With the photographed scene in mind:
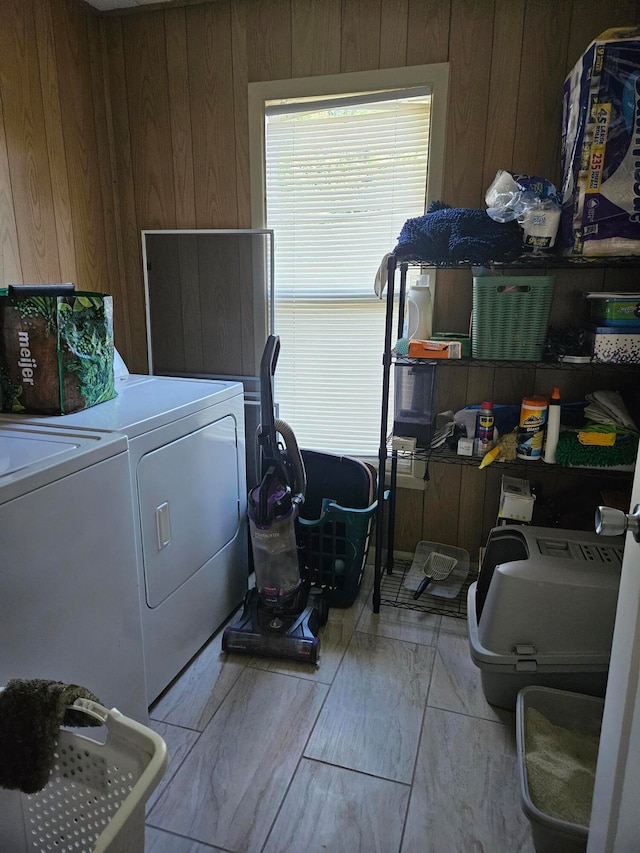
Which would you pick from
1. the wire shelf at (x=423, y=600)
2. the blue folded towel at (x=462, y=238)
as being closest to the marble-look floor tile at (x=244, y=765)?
the wire shelf at (x=423, y=600)

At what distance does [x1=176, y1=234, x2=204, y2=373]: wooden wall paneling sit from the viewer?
2414 millimetres

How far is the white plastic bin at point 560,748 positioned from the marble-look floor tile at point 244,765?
61cm

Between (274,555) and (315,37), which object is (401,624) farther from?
(315,37)

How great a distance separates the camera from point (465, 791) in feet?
4.67

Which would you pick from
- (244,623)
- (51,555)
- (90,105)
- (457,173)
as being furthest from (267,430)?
(90,105)

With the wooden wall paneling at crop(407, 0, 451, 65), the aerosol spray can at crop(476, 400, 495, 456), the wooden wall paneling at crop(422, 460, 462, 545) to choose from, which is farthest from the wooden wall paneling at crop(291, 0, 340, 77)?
the wooden wall paneling at crop(422, 460, 462, 545)

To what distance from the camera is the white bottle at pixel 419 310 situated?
6.70 feet

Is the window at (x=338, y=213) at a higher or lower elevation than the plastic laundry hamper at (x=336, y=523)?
higher

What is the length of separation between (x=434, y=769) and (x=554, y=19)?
8.02ft

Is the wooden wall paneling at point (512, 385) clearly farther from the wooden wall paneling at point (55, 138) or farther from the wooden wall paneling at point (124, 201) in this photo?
the wooden wall paneling at point (55, 138)

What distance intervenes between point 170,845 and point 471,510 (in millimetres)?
1606

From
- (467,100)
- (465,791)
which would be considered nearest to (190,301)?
(467,100)

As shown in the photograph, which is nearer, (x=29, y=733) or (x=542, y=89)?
(x=29, y=733)

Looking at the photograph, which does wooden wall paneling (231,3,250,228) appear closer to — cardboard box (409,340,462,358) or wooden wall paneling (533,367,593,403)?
cardboard box (409,340,462,358)
